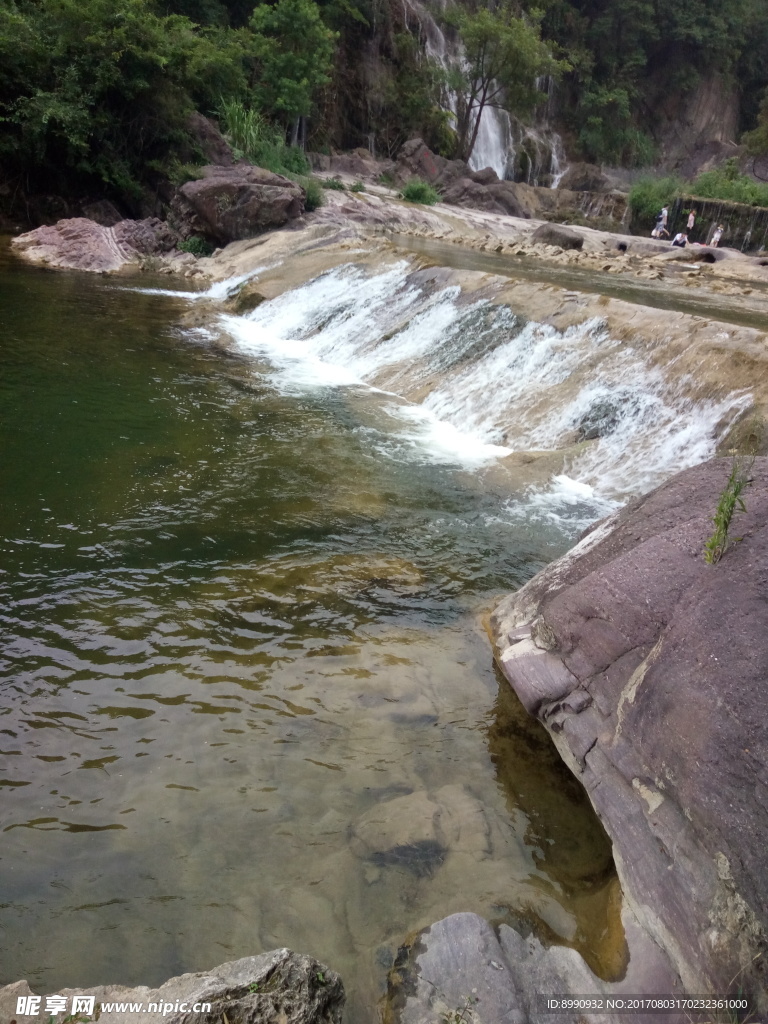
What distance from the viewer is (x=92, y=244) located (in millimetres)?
15047

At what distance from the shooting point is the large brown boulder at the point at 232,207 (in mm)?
16641

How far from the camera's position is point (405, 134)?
29.2 meters

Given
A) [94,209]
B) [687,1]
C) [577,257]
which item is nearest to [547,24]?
[687,1]

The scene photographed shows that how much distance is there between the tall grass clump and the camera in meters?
19.8

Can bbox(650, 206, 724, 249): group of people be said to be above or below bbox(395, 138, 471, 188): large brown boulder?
below

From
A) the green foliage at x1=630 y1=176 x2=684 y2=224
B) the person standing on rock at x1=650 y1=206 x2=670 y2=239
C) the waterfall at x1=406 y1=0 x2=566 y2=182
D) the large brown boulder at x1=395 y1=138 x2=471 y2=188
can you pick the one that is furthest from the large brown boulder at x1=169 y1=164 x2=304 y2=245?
the waterfall at x1=406 y1=0 x2=566 y2=182

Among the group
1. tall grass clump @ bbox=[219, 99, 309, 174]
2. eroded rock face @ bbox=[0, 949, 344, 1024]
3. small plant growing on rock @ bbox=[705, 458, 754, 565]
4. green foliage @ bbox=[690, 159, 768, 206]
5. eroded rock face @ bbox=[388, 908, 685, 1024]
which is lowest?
eroded rock face @ bbox=[388, 908, 685, 1024]

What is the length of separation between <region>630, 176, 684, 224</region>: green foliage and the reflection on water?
23.8 metres

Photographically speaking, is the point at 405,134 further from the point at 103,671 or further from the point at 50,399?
the point at 103,671

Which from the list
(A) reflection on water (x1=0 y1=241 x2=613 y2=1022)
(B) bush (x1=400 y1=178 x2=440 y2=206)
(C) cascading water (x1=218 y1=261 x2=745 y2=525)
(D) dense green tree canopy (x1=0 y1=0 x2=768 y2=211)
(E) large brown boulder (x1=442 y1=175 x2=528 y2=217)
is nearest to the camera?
(A) reflection on water (x1=0 y1=241 x2=613 y2=1022)

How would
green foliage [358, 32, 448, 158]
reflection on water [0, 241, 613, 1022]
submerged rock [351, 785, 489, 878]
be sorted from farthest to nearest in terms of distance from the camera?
green foliage [358, 32, 448, 158] → submerged rock [351, 785, 489, 878] → reflection on water [0, 241, 613, 1022]

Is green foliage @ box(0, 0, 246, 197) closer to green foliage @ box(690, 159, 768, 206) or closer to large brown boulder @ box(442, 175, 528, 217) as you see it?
large brown boulder @ box(442, 175, 528, 217)

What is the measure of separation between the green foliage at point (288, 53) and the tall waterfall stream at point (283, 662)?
17000mm

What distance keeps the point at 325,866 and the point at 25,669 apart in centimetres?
182
